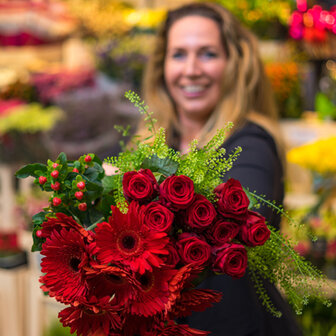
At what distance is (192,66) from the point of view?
1.46m

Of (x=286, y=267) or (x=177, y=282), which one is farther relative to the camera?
(x=286, y=267)

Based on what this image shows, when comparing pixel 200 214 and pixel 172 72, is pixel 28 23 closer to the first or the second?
pixel 172 72

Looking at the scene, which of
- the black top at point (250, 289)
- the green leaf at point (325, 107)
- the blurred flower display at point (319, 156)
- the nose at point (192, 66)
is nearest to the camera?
the black top at point (250, 289)

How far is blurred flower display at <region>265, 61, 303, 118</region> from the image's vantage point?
2312 millimetres

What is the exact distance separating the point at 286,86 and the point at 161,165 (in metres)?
1.73

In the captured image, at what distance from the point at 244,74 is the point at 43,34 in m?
2.09

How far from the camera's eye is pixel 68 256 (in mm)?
650

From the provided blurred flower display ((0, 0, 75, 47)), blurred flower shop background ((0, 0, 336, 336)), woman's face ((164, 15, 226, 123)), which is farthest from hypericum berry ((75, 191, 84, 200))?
blurred flower display ((0, 0, 75, 47))

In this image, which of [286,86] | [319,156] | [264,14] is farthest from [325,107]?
[319,156]

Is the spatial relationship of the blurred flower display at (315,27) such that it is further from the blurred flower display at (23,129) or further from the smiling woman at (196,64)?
the blurred flower display at (23,129)

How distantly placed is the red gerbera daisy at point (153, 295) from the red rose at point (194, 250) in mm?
25

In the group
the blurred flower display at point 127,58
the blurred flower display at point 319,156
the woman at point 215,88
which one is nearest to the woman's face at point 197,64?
the woman at point 215,88

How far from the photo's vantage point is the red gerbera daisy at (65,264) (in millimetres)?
631

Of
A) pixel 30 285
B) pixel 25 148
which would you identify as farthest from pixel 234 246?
pixel 25 148
